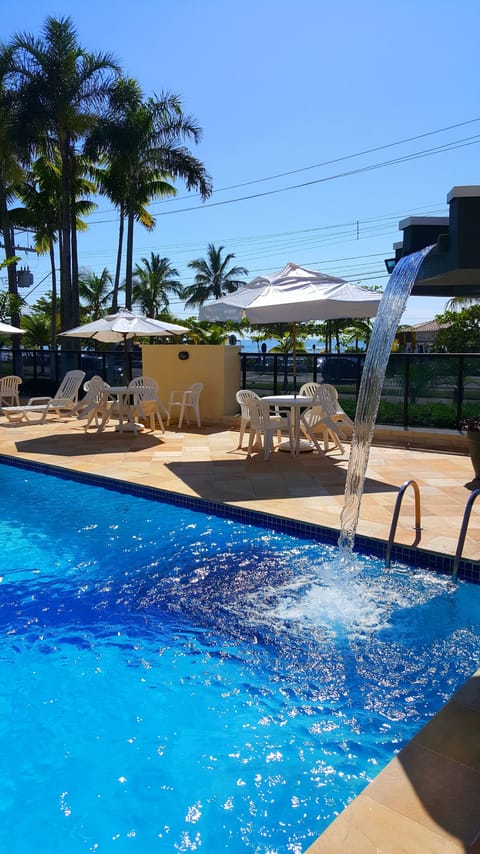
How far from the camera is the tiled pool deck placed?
1.94 m

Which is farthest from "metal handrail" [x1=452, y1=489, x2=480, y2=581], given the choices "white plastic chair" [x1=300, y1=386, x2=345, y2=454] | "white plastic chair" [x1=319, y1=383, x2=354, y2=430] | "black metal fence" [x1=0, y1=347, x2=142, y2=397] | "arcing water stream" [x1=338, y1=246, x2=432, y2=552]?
"black metal fence" [x1=0, y1=347, x2=142, y2=397]

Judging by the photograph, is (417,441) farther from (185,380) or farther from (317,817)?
(317,817)

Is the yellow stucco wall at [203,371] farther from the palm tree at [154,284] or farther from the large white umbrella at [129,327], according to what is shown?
the palm tree at [154,284]

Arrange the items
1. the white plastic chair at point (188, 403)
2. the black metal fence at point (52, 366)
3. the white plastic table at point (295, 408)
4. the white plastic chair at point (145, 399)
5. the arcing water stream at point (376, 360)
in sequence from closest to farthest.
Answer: the arcing water stream at point (376, 360), the white plastic table at point (295, 408), the white plastic chair at point (145, 399), the white plastic chair at point (188, 403), the black metal fence at point (52, 366)

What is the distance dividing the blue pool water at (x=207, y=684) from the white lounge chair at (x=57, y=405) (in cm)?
713

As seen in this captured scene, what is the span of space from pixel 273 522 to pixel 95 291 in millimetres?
41587

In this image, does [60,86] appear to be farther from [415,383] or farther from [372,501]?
[372,501]

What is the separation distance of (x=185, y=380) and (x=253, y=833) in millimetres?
10147

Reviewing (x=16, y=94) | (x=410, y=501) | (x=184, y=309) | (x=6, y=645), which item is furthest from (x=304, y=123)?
(x=184, y=309)

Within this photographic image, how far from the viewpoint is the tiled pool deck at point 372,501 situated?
1938mm

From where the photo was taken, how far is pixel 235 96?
19.0 metres

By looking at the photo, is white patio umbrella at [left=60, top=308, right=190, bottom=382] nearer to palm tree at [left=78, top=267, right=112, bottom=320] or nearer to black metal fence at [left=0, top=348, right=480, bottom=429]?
black metal fence at [left=0, top=348, right=480, bottom=429]

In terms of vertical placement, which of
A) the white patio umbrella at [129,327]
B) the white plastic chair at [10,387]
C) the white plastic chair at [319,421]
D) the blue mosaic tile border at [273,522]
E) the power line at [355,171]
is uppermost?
the power line at [355,171]

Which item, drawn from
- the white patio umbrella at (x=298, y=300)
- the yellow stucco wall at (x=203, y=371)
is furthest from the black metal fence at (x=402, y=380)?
the white patio umbrella at (x=298, y=300)
